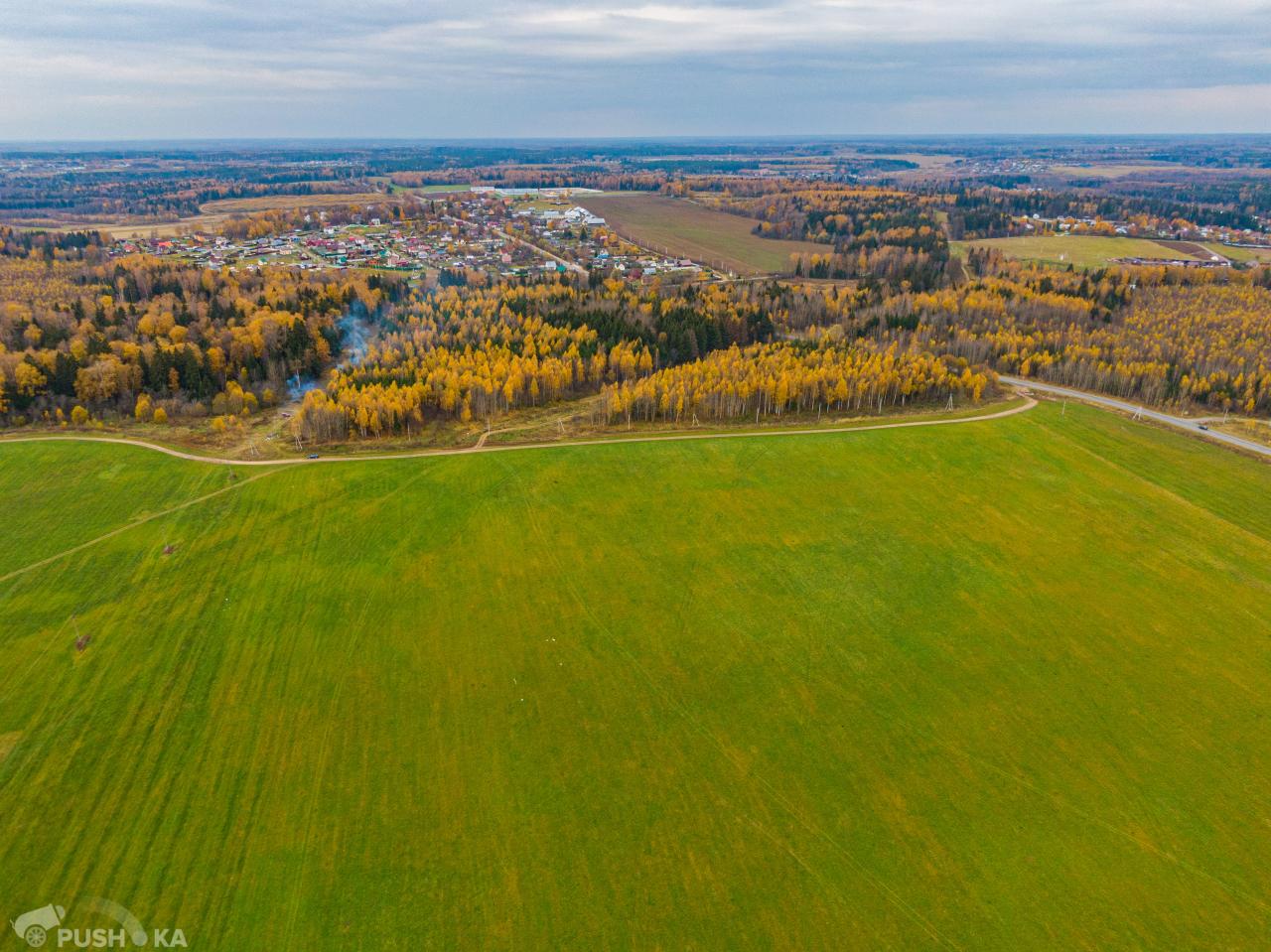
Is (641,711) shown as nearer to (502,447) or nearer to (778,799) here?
(778,799)

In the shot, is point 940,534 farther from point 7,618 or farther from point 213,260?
point 213,260

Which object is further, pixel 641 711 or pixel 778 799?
pixel 641 711

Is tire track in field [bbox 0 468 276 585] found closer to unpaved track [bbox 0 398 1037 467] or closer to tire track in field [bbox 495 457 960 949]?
unpaved track [bbox 0 398 1037 467]

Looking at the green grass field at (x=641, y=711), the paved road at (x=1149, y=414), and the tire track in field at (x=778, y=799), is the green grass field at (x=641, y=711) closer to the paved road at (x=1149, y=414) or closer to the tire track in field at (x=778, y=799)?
the tire track in field at (x=778, y=799)

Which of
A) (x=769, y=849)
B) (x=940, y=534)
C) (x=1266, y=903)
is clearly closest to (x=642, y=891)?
(x=769, y=849)

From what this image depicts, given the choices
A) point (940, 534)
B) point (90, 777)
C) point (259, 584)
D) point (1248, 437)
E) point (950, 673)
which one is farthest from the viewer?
point (1248, 437)

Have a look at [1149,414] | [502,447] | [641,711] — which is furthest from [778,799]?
[1149,414]

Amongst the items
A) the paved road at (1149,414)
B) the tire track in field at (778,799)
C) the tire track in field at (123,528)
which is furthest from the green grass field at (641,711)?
the paved road at (1149,414)
